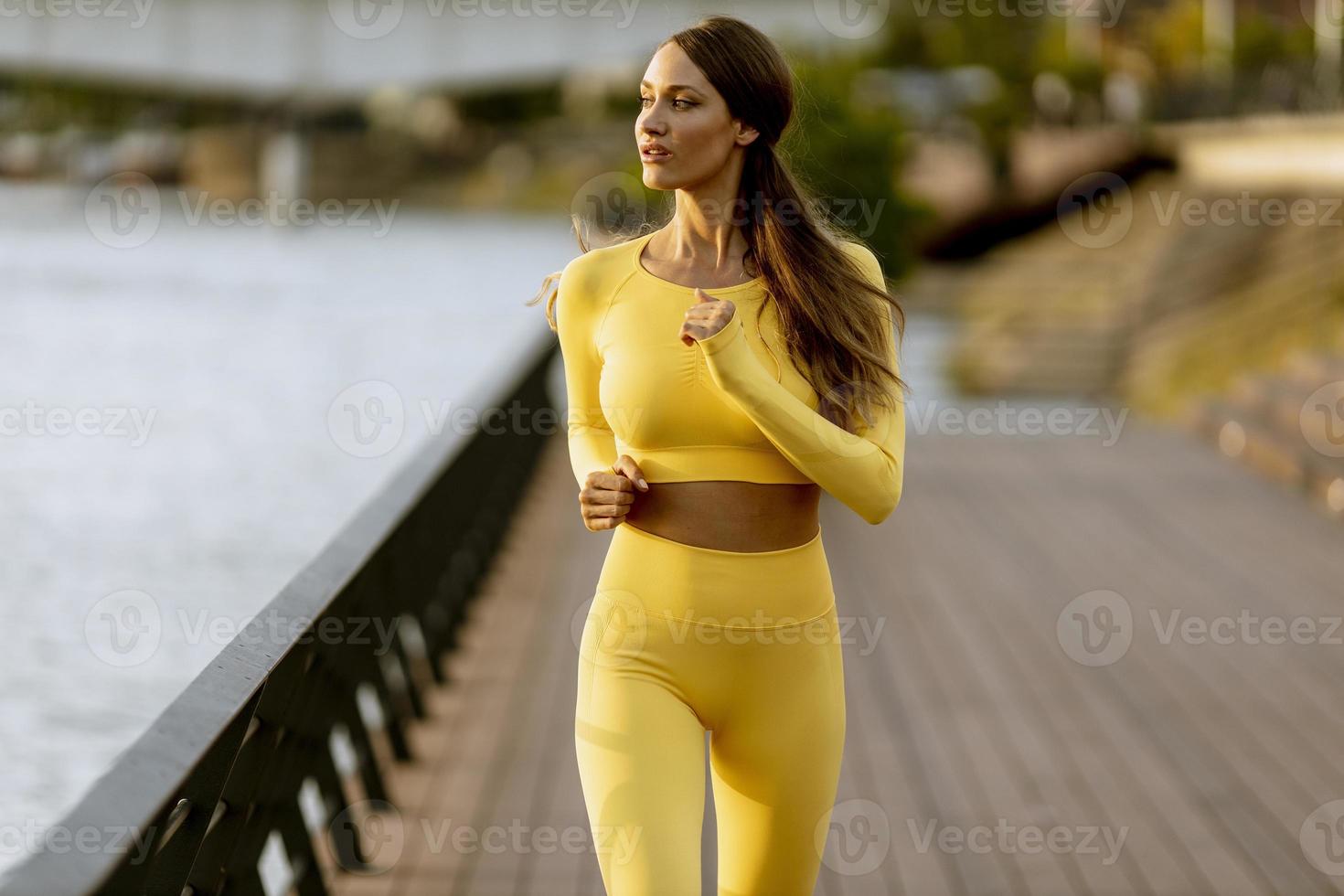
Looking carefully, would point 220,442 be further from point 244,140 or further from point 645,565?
→ point 244,140

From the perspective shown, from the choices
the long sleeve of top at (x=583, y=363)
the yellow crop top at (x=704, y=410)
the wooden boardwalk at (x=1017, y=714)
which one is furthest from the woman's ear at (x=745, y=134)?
the wooden boardwalk at (x=1017, y=714)

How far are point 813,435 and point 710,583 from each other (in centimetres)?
31

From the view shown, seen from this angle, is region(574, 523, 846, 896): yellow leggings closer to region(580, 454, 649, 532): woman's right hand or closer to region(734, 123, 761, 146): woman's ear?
region(580, 454, 649, 532): woman's right hand

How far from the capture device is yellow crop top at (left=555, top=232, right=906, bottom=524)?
8.46 ft

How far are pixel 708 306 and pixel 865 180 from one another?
24.1 ft

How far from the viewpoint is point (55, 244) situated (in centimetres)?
5012

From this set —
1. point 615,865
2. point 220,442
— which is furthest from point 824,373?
point 220,442

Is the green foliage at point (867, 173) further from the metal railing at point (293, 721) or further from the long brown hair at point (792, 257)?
the long brown hair at point (792, 257)

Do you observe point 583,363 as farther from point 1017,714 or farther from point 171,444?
point 171,444

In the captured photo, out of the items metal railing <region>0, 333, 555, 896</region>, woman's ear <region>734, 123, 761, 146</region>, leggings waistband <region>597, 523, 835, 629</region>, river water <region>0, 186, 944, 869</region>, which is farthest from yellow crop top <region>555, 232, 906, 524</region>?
river water <region>0, 186, 944, 869</region>

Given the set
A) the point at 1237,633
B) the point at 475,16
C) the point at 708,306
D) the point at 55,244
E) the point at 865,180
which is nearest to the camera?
the point at 708,306

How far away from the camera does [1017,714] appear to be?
649 centimetres

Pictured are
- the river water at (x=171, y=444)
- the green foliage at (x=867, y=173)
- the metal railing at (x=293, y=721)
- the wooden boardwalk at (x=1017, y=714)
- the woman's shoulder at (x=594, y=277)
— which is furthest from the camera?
the green foliage at (x=867, y=173)

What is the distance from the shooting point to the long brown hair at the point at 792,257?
8.73 feet
